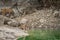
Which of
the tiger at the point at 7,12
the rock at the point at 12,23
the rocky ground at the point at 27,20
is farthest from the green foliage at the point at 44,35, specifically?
the tiger at the point at 7,12

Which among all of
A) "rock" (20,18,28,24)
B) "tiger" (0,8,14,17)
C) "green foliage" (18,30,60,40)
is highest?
"tiger" (0,8,14,17)

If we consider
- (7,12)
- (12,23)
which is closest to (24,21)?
(12,23)

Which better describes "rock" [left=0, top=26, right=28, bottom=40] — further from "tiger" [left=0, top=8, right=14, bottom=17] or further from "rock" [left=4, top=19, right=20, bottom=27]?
"tiger" [left=0, top=8, right=14, bottom=17]

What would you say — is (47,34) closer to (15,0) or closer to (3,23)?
(3,23)

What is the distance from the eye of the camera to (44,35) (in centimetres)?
1258

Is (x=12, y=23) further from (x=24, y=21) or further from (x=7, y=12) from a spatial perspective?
(x=7, y=12)

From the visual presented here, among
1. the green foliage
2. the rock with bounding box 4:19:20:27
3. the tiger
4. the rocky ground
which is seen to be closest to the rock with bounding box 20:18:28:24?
the rocky ground

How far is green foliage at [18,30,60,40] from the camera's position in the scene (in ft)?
39.4

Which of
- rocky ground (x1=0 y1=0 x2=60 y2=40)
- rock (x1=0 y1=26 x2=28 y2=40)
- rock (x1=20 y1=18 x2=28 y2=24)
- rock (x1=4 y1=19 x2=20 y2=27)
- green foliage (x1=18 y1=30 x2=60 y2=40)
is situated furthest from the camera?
rock (x1=20 y1=18 x2=28 y2=24)

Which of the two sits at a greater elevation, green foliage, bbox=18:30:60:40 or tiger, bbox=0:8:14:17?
tiger, bbox=0:8:14:17

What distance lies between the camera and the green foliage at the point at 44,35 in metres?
12.0

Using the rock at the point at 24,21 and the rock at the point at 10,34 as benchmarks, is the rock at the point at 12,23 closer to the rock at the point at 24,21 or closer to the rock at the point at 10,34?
the rock at the point at 24,21

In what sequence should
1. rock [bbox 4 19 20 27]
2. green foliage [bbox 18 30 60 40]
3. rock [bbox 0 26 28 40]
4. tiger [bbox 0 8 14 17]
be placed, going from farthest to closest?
1. tiger [bbox 0 8 14 17]
2. rock [bbox 4 19 20 27]
3. green foliage [bbox 18 30 60 40]
4. rock [bbox 0 26 28 40]

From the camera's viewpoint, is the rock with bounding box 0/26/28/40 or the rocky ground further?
the rocky ground
